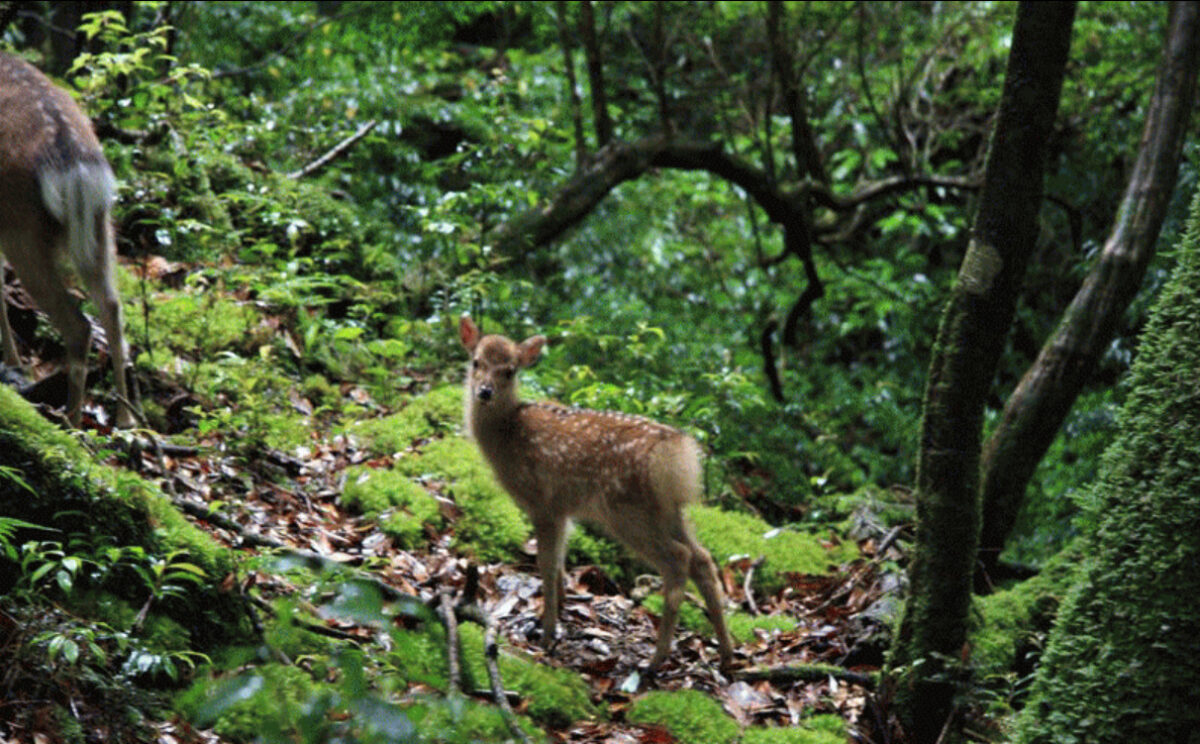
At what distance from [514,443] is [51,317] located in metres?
2.47

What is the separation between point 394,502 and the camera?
275 inches

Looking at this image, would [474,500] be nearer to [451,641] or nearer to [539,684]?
[539,684]

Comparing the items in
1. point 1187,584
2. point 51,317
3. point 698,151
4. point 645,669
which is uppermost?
point 698,151

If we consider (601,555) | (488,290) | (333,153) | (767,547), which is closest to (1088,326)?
(767,547)

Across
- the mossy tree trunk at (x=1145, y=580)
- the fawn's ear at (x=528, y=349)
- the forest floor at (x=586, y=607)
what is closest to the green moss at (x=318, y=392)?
→ the forest floor at (x=586, y=607)

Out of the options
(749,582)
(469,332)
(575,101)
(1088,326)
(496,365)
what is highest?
(575,101)

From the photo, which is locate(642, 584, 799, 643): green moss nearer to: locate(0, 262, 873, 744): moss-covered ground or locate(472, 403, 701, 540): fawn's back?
locate(0, 262, 873, 744): moss-covered ground

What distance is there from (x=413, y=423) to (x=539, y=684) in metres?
3.27

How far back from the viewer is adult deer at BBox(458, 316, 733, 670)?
6.02m

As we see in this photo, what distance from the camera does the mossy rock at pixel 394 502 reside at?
21.9ft

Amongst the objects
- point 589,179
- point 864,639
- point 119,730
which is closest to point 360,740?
point 119,730

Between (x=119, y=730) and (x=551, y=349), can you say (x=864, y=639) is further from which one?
(x=551, y=349)

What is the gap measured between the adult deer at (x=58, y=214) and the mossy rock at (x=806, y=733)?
11.8 ft

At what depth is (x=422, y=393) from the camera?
9164 millimetres
